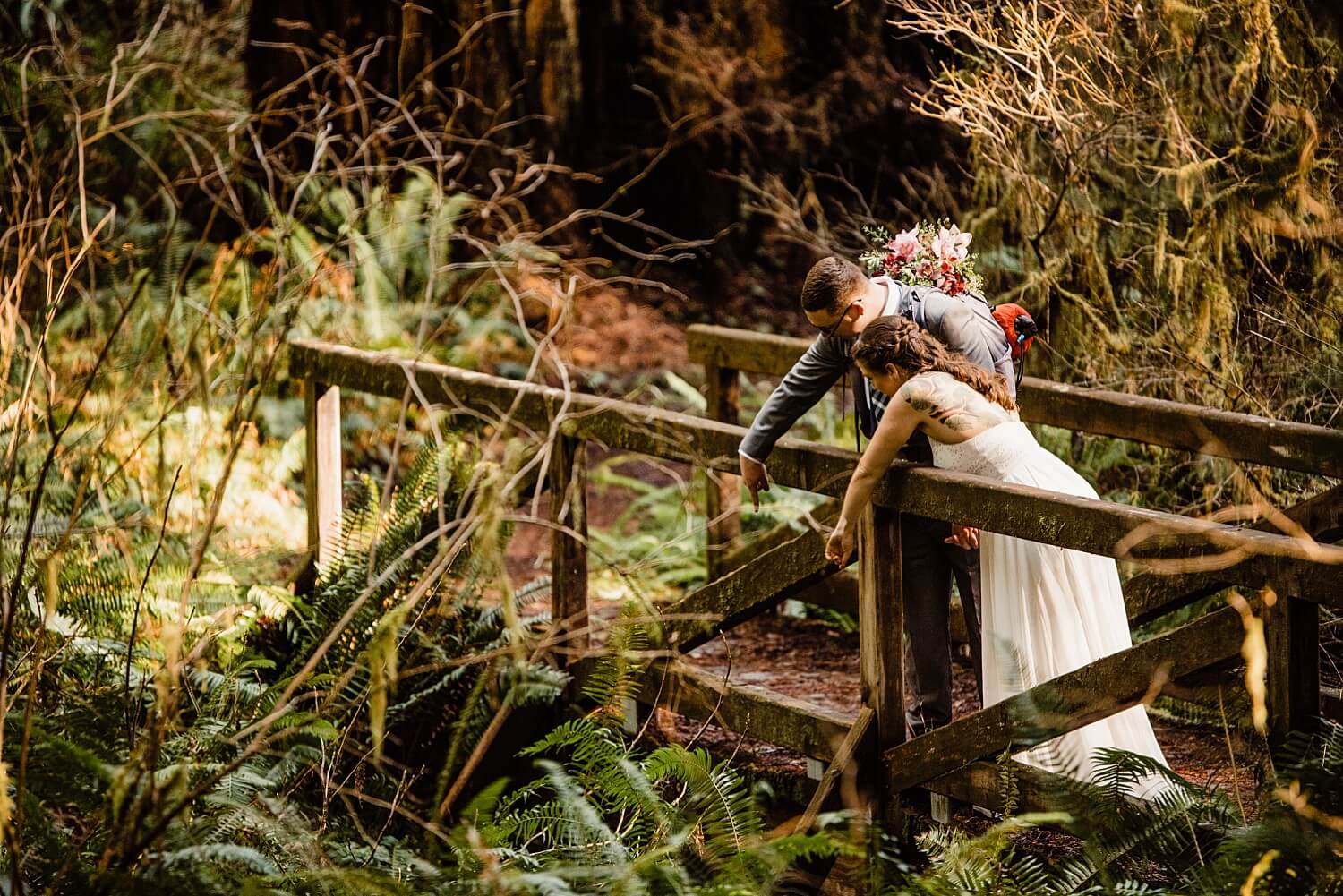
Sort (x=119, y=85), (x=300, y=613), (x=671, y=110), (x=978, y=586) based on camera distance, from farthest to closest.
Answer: (x=671, y=110) → (x=119, y=85) → (x=300, y=613) → (x=978, y=586)

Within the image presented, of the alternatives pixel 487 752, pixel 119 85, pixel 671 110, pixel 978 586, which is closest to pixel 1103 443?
pixel 978 586

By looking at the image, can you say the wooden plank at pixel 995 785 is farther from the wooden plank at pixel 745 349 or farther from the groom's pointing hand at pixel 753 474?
the wooden plank at pixel 745 349

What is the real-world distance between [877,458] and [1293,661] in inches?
56.3

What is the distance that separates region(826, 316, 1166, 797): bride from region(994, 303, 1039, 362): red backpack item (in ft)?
1.48

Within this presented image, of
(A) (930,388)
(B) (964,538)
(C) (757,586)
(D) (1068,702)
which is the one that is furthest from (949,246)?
(D) (1068,702)

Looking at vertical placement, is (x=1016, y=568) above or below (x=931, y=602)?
above

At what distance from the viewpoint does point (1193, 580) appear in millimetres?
4848

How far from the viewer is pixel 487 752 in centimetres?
645

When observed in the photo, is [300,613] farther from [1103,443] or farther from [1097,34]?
[1097,34]

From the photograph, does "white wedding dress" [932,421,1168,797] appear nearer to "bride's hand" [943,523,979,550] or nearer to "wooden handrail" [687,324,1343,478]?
"bride's hand" [943,523,979,550]

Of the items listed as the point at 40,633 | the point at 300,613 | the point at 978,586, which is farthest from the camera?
the point at 300,613

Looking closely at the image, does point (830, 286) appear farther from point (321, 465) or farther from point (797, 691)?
point (321, 465)

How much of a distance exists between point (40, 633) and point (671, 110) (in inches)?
471

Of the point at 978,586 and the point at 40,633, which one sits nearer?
the point at 40,633
